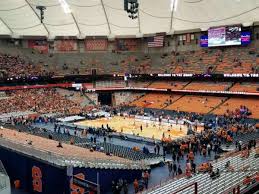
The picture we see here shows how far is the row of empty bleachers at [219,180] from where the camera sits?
63.6 feet

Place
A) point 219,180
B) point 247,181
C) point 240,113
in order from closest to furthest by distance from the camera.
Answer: point 247,181 < point 219,180 < point 240,113

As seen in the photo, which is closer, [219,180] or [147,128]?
[219,180]

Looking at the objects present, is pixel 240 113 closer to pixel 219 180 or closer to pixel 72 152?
pixel 219 180

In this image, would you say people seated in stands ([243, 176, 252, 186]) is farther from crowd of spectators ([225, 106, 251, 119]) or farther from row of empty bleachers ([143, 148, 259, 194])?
crowd of spectators ([225, 106, 251, 119])

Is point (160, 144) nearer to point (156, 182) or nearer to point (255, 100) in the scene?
point (156, 182)

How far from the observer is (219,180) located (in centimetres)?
2078

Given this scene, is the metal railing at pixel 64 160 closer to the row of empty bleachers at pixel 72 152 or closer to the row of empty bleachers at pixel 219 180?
the row of empty bleachers at pixel 72 152

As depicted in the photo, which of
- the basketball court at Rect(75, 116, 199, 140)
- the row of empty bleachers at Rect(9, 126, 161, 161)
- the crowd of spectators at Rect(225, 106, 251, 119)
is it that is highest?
the crowd of spectators at Rect(225, 106, 251, 119)

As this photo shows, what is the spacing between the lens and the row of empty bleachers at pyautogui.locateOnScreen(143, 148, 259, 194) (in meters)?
19.4

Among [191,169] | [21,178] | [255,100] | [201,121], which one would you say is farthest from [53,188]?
[255,100]

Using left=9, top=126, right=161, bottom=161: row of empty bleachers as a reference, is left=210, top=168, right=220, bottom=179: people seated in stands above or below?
above

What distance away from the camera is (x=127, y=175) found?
2381 centimetres

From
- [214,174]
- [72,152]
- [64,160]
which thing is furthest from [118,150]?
[214,174]

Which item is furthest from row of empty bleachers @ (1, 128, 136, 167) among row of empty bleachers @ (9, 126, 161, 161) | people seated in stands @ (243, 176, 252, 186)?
people seated in stands @ (243, 176, 252, 186)
